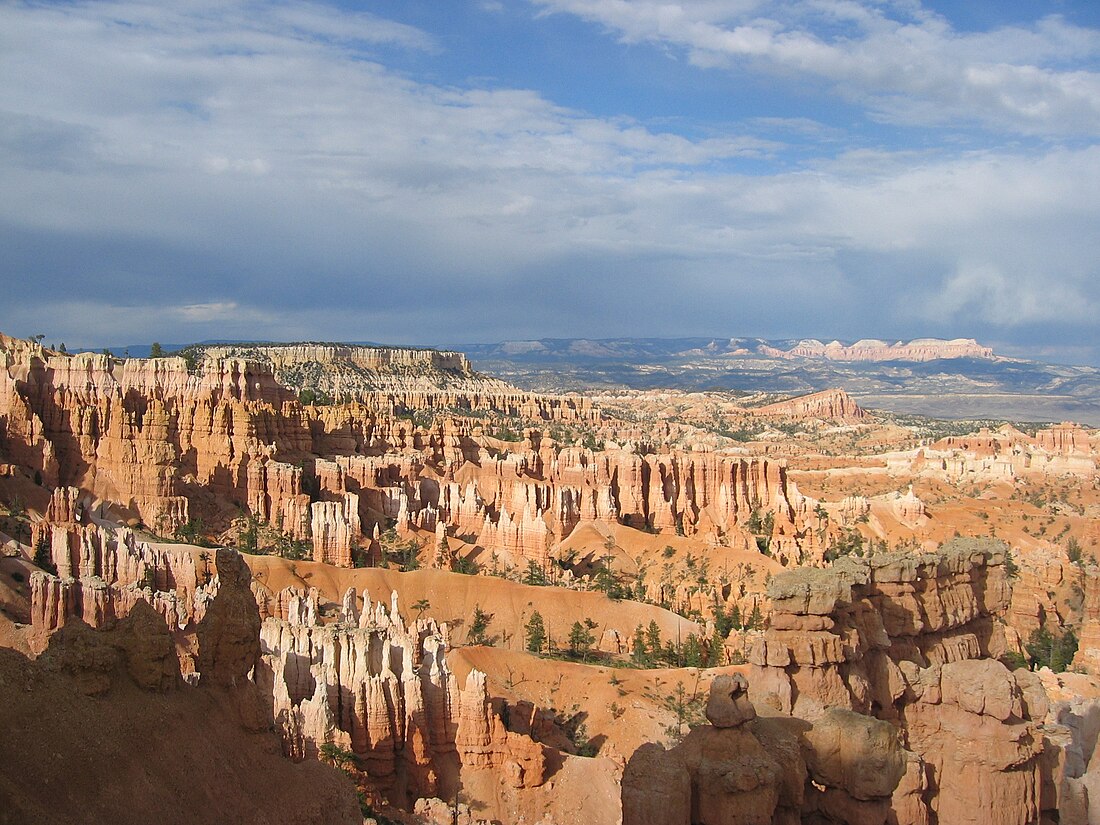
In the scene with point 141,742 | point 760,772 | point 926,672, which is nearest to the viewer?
point 141,742

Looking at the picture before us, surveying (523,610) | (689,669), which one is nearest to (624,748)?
(689,669)

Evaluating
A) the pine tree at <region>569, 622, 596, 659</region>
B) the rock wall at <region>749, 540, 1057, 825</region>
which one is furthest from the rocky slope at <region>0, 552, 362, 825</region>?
the pine tree at <region>569, 622, 596, 659</region>

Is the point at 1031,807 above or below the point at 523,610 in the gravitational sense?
above

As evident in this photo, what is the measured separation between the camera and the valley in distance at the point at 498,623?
45.3 ft

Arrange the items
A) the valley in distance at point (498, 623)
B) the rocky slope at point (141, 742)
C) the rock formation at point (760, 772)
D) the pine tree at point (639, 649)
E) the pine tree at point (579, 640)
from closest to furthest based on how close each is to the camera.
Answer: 1. the rocky slope at point (141, 742)
2. the rock formation at point (760, 772)
3. the valley in distance at point (498, 623)
4. the pine tree at point (639, 649)
5. the pine tree at point (579, 640)

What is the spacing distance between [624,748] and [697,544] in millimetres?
31619

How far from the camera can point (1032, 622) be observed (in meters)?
49.4

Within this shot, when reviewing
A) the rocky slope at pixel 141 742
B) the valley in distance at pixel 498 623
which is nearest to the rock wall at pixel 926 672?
the valley in distance at pixel 498 623

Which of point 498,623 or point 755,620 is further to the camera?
point 498,623

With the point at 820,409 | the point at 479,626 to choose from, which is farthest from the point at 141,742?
the point at 820,409

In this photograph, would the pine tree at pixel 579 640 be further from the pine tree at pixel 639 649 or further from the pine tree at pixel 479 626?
the pine tree at pixel 479 626

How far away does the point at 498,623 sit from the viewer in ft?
149

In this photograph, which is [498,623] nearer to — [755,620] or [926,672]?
[755,620]

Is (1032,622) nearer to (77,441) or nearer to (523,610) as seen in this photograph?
(523,610)
